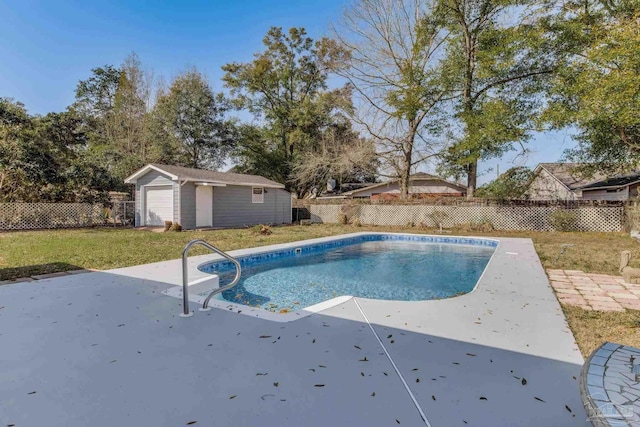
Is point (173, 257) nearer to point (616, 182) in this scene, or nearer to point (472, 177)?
point (472, 177)

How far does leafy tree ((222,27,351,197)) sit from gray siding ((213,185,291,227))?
19.3 ft

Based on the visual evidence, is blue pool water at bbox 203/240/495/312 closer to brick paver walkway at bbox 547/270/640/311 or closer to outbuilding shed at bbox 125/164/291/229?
brick paver walkway at bbox 547/270/640/311

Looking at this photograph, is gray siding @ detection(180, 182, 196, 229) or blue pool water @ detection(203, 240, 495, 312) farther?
gray siding @ detection(180, 182, 196, 229)

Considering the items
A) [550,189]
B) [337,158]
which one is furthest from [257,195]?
[550,189]

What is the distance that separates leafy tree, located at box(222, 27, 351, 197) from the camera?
83.8 feet

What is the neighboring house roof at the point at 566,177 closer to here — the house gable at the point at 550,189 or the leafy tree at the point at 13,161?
the house gable at the point at 550,189

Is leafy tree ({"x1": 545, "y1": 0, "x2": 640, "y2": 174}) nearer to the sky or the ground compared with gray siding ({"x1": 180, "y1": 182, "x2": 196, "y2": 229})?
nearer to the sky

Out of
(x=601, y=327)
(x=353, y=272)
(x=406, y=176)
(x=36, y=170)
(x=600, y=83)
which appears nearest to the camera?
(x=601, y=327)

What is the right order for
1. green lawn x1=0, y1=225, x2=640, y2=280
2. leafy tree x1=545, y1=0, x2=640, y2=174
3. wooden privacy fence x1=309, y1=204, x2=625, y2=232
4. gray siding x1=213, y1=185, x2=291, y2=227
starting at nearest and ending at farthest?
green lawn x1=0, y1=225, x2=640, y2=280
leafy tree x1=545, y1=0, x2=640, y2=174
wooden privacy fence x1=309, y1=204, x2=625, y2=232
gray siding x1=213, y1=185, x2=291, y2=227

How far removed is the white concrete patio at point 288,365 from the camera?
6.53 ft

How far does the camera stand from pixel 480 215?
15.9m

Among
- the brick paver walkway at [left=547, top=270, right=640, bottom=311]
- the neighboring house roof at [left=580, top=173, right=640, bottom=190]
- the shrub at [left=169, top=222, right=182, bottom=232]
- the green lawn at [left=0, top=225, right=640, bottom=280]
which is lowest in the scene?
the brick paver walkway at [left=547, top=270, right=640, bottom=311]

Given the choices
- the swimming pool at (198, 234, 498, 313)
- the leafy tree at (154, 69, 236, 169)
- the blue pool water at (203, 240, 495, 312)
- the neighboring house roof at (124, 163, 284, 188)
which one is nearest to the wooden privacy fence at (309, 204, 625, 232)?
the swimming pool at (198, 234, 498, 313)

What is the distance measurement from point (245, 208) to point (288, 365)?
15.4 meters
